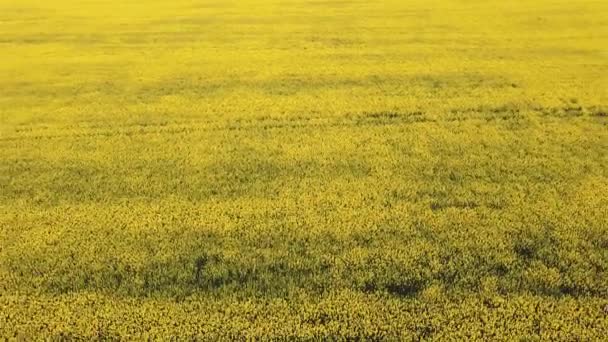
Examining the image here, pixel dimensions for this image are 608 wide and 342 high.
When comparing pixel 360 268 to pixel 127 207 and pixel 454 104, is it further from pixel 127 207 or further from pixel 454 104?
pixel 454 104

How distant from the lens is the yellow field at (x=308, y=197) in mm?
6770

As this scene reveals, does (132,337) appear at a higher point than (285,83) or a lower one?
lower

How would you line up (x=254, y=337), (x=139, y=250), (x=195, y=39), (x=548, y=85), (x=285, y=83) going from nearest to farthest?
(x=254, y=337), (x=139, y=250), (x=548, y=85), (x=285, y=83), (x=195, y=39)

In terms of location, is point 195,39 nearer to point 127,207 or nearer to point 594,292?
point 127,207

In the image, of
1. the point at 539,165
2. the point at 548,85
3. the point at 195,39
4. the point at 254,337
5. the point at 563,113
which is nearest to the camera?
the point at 254,337

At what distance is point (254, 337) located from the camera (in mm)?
6367

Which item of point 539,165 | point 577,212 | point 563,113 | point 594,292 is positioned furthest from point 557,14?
point 594,292

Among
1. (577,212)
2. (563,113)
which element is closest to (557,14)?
(563,113)

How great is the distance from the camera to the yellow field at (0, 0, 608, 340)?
6770 mm

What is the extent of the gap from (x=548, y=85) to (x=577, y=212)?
8353 mm

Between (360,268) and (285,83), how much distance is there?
1060 centimetres

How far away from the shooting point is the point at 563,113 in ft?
45.2

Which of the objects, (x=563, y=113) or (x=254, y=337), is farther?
(x=563, y=113)

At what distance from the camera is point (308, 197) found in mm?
9594
